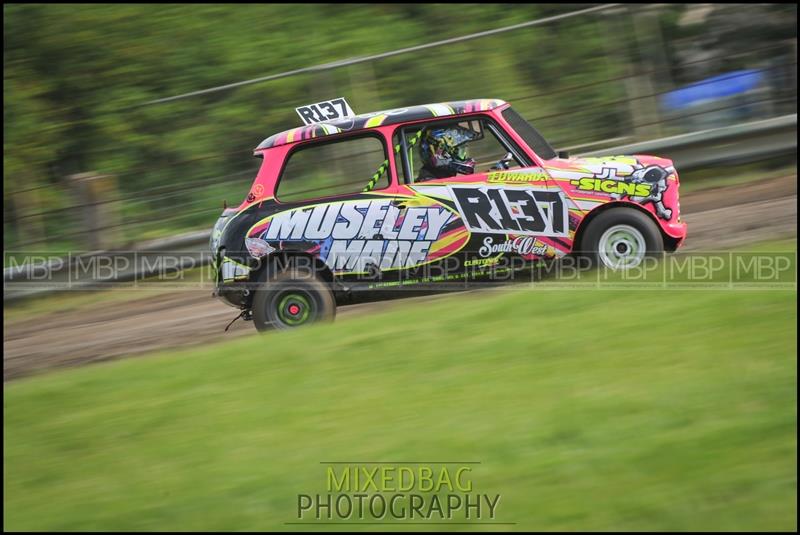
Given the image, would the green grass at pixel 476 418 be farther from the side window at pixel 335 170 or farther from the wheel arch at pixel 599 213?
the side window at pixel 335 170

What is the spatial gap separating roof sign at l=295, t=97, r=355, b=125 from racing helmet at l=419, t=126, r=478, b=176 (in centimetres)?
85

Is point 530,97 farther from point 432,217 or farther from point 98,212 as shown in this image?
point 98,212

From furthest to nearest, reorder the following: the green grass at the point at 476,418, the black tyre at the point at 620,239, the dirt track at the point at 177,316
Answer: the dirt track at the point at 177,316
the black tyre at the point at 620,239
the green grass at the point at 476,418

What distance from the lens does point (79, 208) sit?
490 inches

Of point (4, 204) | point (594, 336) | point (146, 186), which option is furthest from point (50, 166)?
point (594, 336)

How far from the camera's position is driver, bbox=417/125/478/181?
8180mm

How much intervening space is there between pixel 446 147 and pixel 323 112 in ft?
4.09

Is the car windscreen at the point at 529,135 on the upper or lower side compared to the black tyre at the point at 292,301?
upper

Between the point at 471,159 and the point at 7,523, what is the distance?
4.98 metres

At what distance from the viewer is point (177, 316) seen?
10.3 m

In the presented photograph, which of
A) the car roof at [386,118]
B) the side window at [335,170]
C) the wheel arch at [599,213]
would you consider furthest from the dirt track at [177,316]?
the car roof at [386,118]

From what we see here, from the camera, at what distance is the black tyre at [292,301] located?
809 cm

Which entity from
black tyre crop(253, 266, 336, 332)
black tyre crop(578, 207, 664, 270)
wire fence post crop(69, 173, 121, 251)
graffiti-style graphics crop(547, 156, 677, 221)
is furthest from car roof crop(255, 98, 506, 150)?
wire fence post crop(69, 173, 121, 251)

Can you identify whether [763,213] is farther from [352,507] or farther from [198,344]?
[352,507]
